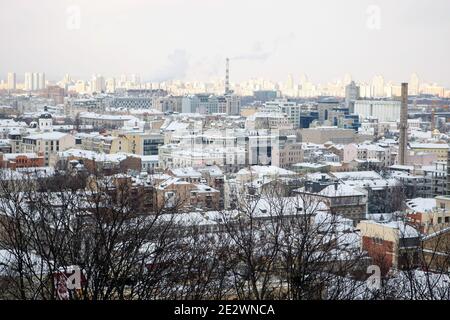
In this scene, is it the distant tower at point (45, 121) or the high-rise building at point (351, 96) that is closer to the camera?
the distant tower at point (45, 121)

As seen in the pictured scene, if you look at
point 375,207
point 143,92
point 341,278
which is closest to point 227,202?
point 375,207

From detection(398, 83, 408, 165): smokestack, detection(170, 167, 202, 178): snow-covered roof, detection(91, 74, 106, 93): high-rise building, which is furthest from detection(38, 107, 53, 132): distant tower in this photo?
detection(398, 83, 408, 165): smokestack

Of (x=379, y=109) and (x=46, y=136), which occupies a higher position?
(x=379, y=109)

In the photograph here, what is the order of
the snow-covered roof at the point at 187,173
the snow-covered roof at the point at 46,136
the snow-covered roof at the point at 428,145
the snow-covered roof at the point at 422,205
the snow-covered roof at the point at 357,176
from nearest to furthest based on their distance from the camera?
the snow-covered roof at the point at 422,205 → the snow-covered roof at the point at 187,173 → the snow-covered roof at the point at 357,176 → the snow-covered roof at the point at 46,136 → the snow-covered roof at the point at 428,145

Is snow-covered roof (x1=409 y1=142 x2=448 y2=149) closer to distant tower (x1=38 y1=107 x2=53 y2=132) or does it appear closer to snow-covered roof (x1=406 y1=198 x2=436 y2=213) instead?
snow-covered roof (x1=406 y1=198 x2=436 y2=213)

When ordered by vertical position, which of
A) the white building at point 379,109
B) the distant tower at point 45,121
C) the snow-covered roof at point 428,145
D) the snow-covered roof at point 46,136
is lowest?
the snow-covered roof at point 428,145

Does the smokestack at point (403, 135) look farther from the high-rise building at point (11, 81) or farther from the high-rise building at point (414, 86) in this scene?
the high-rise building at point (11, 81)

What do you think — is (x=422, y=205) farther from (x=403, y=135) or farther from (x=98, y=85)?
(x=98, y=85)

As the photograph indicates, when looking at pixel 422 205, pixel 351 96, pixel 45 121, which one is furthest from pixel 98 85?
pixel 422 205

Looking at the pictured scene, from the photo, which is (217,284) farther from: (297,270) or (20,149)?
(20,149)

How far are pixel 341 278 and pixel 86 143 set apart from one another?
26.7ft

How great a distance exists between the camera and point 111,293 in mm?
1745

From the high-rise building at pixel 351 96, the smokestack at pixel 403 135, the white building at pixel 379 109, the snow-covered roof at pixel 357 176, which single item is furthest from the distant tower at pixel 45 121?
the white building at pixel 379 109

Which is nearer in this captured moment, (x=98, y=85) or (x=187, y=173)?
(x=187, y=173)
